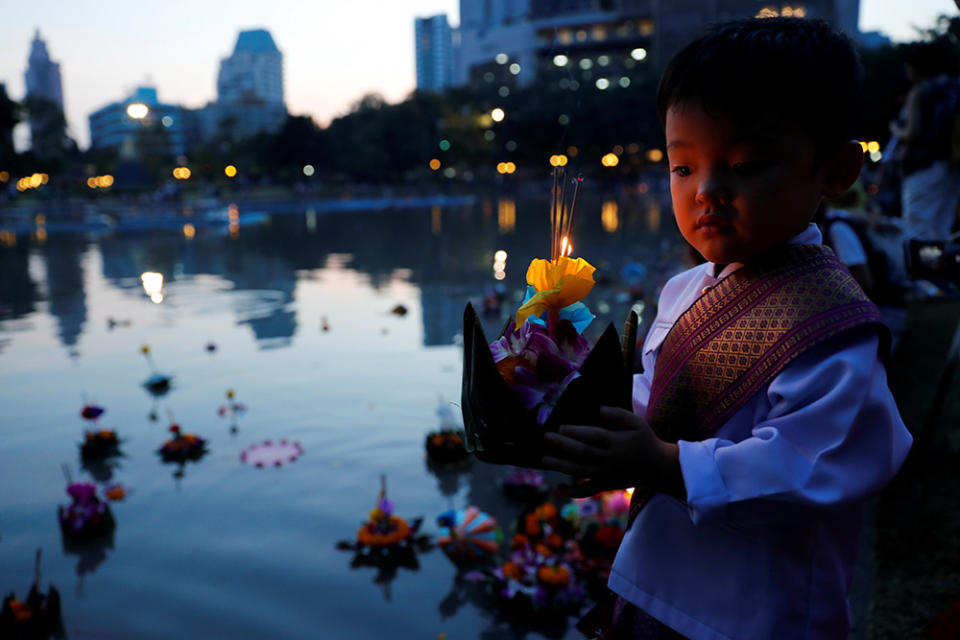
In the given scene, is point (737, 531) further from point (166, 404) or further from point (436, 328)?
point (436, 328)

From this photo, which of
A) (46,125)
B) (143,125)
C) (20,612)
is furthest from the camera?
(143,125)

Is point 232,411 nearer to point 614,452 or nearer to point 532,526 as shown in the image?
point 532,526

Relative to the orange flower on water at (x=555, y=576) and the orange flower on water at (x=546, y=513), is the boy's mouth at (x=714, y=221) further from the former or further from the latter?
the orange flower on water at (x=546, y=513)

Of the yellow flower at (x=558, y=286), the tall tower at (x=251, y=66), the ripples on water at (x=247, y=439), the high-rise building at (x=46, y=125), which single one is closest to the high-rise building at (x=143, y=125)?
the high-rise building at (x=46, y=125)

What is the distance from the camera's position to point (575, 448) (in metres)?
1.01

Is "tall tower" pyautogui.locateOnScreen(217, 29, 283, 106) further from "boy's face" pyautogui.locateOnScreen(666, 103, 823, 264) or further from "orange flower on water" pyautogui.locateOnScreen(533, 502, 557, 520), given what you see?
"boy's face" pyautogui.locateOnScreen(666, 103, 823, 264)

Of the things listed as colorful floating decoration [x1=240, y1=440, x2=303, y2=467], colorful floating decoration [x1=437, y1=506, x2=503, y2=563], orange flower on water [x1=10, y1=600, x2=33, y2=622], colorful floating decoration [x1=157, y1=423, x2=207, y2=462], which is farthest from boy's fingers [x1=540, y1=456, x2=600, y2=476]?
colorful floating decoration [x1=157, y1=423, x2=207, y2=462]

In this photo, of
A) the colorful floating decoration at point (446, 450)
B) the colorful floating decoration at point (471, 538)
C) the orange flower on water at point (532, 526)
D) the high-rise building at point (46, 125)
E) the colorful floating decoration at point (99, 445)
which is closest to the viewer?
the orange flower on water at point (532, 526)

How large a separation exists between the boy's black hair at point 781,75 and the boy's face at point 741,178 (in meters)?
0.02

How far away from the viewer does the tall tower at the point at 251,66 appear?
14525 cm

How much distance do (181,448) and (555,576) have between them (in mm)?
2564

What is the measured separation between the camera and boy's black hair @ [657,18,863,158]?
1.05 m

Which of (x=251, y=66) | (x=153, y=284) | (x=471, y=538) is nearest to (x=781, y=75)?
(x=471, y=538)

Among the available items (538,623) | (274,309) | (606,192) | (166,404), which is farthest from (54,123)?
(538,623)
